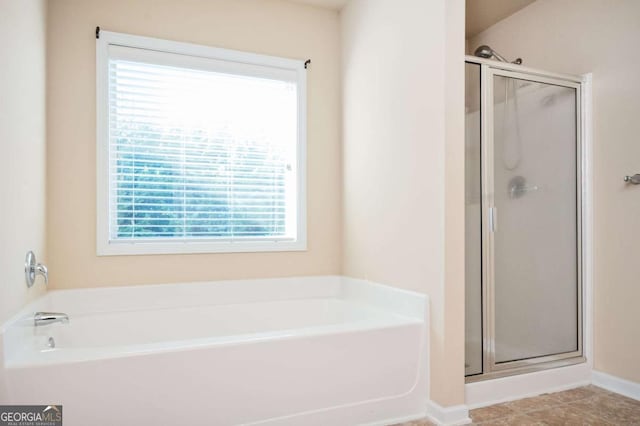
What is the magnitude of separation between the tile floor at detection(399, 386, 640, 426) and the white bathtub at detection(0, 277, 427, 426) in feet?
1.21

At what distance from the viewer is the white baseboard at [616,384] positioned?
257 cm

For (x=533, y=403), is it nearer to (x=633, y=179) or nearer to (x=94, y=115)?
(x=633, y=179)

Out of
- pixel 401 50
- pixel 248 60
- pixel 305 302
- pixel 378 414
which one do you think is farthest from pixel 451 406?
pixel 248 60

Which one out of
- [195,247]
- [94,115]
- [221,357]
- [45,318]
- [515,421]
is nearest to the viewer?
[221,357]

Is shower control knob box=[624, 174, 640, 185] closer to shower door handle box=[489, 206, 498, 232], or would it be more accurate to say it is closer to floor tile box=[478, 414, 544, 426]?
shower door handle box=[489, 206, 498, 232]

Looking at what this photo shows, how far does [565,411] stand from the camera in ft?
7.91

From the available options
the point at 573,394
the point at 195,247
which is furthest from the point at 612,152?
the point at 195,247

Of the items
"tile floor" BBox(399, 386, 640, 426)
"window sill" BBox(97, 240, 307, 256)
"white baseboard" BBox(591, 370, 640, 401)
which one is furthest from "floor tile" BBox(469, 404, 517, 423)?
"window sill" BBox(97, 240, 307, 256)

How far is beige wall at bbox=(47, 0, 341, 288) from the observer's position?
269 cm

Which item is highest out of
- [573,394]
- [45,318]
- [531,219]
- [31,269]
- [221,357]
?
[531,219]

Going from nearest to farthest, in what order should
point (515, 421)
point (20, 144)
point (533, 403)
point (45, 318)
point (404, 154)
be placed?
point (20, 144) → point (45, 318) → point (515, 421) → point (533, 403) → point (404, 154)

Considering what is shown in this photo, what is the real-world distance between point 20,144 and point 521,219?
9.01ft

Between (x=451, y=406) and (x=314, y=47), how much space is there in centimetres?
258

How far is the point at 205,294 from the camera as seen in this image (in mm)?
3014
